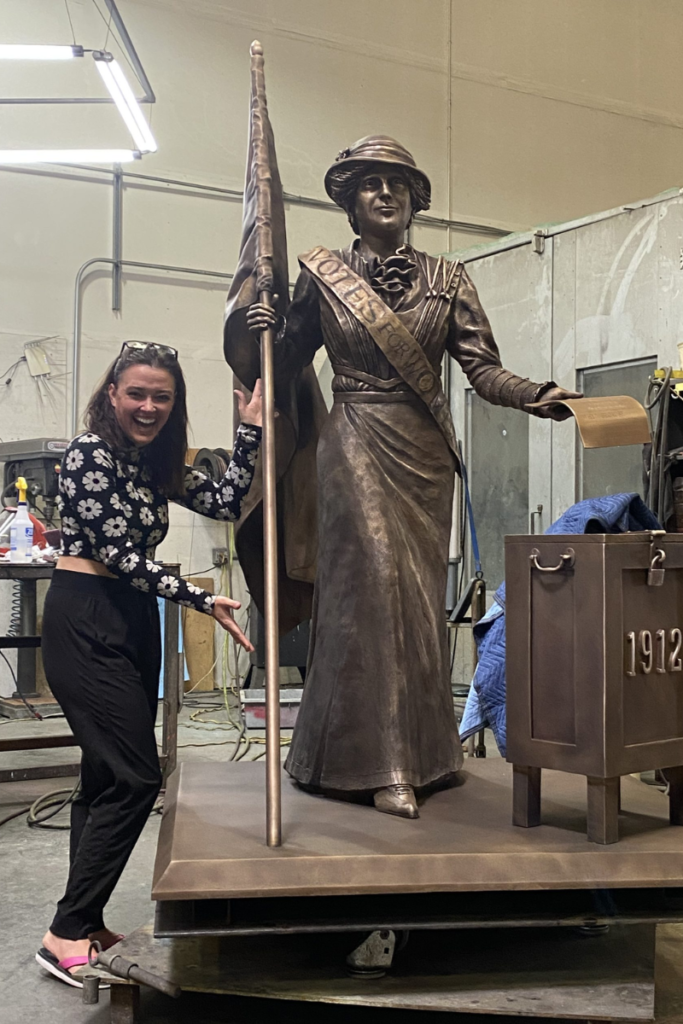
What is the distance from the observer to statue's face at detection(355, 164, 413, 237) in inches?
108

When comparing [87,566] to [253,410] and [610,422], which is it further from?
[610,422]

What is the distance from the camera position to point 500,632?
371cm

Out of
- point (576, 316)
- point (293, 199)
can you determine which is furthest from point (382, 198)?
point (293, 199)

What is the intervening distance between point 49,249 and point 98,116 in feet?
3.28

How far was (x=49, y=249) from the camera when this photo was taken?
712cm

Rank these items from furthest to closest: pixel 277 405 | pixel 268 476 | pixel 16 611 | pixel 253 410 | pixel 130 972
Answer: pixel 16 611 < pixel 277 405 < pixel 253 410 < pixel 268 476 < pixel 130 972

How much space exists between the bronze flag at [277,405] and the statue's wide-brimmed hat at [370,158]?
15 cm

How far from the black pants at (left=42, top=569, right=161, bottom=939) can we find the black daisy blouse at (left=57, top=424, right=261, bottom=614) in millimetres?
109

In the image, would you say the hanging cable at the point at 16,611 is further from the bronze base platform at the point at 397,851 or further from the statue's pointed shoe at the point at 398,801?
the statue's pointed shoe at the point at 398,801

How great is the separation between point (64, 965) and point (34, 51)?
3544mm

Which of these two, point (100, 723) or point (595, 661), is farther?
point (100, 723)

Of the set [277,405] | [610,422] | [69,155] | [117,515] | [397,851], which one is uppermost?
[69,155]

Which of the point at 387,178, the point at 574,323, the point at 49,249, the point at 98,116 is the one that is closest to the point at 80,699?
the point at 387,178

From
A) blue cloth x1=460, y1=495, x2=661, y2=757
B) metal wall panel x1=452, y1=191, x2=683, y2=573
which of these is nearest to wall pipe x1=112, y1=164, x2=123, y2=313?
metal wall panel x1=452, y1=191, x2=683, y2=573
